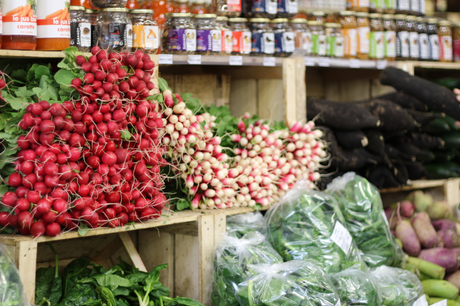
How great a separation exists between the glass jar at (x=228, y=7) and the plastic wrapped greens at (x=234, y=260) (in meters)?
1.13

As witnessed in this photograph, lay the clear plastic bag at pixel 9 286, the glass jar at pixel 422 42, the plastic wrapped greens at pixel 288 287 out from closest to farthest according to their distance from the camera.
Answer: the clear plastic bag at pixel 9 286, the plastic wrapped greens at pixel 288 287, the glass jar at pixel 422 42

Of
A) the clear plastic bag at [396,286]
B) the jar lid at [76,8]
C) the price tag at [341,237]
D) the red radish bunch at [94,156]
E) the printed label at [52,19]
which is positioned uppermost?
the jar lid at [76,8]

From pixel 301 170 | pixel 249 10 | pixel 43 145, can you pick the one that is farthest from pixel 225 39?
pixel 43 145

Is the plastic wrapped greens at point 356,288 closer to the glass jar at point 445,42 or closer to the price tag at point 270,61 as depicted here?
the price tag at point 270,61

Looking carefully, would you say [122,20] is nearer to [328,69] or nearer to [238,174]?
[238,174]

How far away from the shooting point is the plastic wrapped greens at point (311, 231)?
1922mm

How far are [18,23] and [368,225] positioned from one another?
5.44 ft

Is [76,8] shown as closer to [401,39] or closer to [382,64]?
[382,64]

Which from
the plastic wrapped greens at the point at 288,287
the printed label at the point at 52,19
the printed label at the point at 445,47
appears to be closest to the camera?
the plastic wrapped greens at the point at 288,287

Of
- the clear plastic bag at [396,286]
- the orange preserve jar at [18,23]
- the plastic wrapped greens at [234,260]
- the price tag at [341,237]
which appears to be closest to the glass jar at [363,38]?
the price tag at [341,237]

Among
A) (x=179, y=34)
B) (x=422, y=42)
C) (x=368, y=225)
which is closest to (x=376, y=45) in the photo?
(x=422, y=42)

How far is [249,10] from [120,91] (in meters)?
1.15

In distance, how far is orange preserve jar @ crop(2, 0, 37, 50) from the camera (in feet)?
5.35

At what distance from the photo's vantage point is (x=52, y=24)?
1.72 meters
